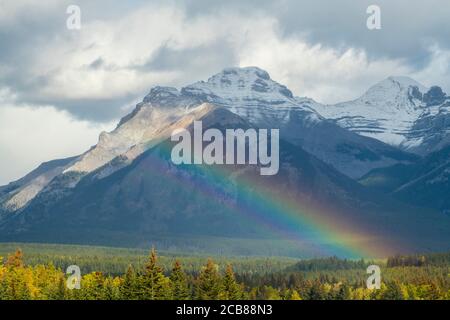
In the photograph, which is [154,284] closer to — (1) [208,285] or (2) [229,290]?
(1) [208,285]

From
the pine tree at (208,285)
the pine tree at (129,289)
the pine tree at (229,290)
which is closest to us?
the pine tree at (129,289)

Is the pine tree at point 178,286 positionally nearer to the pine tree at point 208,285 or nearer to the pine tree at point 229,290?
the pine tree at point 208,285

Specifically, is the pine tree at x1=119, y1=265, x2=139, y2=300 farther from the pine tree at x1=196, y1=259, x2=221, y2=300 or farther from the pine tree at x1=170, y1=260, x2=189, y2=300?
the pine tree at x1=196, y1=259, x2=221, y2=300

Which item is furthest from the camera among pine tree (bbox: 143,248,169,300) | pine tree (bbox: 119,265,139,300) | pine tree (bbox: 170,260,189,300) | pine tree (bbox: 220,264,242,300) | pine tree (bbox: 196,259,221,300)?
pine tree (bbox: 220,264,242,300)

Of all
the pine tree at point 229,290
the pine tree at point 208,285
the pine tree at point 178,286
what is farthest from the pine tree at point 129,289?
the pine tree at point 229,290

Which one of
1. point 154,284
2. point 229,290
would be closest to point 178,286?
point 154,284

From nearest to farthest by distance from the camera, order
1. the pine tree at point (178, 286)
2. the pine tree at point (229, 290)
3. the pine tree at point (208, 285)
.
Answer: the pine tree at point (178, 286) < the pine tree at point (208, 285) < the pine tree at point (229, 290)

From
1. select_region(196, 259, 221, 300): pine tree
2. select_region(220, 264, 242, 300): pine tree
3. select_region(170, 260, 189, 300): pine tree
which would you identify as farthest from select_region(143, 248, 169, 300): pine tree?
select_region(220, 264, 242, 300): pine tree

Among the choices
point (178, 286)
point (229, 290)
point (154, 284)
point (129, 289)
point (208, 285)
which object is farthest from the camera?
point (229, 290)

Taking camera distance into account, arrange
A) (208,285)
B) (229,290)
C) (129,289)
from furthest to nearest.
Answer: (229,290) < (208,285) < (129,289)

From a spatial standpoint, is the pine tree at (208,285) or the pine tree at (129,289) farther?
the pine tree at (208,285)

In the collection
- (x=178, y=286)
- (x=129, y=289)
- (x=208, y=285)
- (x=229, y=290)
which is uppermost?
(x=208, y=285)
